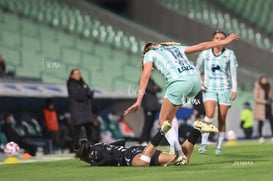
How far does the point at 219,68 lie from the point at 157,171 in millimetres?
5320

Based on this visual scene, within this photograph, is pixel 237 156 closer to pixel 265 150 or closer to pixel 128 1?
pixel 265 150

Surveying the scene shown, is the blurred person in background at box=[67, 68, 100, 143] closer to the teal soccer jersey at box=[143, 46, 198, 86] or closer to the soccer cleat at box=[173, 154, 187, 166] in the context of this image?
the soccer cleat at box=[173, 154, 187, 166]

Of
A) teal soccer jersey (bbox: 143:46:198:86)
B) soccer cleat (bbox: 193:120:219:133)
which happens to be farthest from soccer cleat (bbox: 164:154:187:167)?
teal soccer jersey (bbox: 143:46:198:86)

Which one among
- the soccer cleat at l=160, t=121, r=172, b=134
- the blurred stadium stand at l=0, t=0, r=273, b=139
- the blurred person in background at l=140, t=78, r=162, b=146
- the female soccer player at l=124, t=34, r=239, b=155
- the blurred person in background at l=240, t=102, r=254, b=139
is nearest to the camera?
the soccer cleat at l=160, t=121, r=172, b=134

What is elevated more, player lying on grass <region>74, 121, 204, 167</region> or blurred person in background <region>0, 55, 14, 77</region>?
A: blurred person in background <region>0, 55, 14, 77</region>

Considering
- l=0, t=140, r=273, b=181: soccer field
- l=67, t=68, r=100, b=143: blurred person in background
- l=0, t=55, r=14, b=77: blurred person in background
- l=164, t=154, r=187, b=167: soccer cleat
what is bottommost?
l=0, t=140, r=273, b=181: soccer field

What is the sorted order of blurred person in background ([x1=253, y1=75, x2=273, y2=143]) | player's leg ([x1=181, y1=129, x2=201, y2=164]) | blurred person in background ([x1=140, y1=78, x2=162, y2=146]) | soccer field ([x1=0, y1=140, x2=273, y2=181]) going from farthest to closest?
blurred person in background ([x1=253, y1=75, x2=273, y2=143]), blurred person in background ([x1=140, y1=78, x2=162, y2=146]), player's leg ([x1=181, y1=129, x2=201, y2=164]), soccer field ([x1=0, y1=140, x2=273, y2=181])

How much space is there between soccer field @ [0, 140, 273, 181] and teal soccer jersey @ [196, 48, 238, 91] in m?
1.98

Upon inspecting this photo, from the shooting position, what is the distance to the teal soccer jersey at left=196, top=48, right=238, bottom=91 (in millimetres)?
18969

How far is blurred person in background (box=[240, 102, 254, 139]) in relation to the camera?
30.4 m

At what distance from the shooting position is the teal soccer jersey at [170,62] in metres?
14.8

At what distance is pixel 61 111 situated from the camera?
91.9ft

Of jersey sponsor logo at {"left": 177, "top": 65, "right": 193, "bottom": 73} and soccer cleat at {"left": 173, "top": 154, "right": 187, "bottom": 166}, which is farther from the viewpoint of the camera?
soccer cleat at {"left": 173, "top": 154, "right": 187, "bottom": 166}

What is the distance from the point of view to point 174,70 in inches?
584
